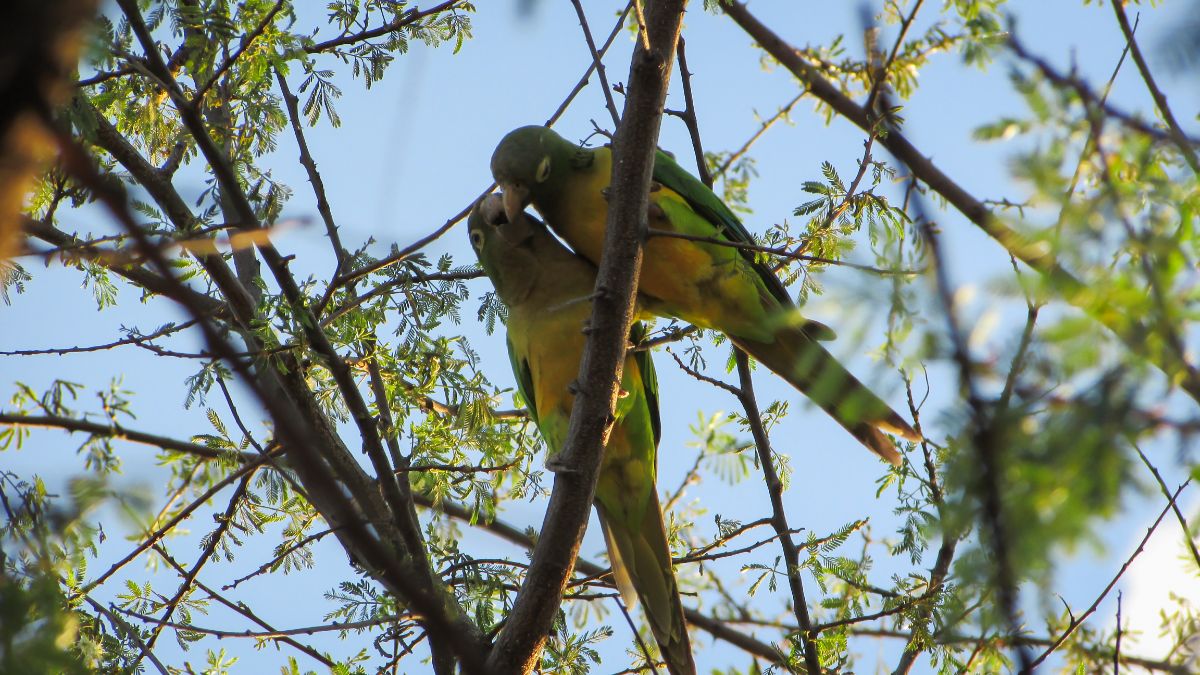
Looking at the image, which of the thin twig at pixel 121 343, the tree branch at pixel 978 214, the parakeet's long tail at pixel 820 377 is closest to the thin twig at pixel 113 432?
the thin twig at pixel 121 343

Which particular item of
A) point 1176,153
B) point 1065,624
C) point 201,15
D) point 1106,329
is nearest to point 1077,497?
point 1106,329

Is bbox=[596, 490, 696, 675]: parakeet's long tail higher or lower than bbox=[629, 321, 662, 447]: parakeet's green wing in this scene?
lower

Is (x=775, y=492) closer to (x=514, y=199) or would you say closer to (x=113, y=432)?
(x=514, y=199)

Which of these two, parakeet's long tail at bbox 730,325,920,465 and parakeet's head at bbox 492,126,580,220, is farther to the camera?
parakeet's head at bbox 492,126,580,220

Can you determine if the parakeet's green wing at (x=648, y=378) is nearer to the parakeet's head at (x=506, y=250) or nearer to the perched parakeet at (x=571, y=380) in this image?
the perched parakeet at (x=571, y=380)

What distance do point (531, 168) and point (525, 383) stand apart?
1.07 m

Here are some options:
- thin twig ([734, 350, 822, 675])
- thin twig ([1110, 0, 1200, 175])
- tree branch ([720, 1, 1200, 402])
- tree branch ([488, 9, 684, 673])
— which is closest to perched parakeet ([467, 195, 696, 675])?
thin twig ([734, 350, 822, 675])

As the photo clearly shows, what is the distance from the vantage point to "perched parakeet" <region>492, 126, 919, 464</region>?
13.9ft

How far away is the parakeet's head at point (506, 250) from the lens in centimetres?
472

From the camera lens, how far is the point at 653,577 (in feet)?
14.6

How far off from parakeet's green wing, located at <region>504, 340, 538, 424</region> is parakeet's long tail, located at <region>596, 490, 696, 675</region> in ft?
1.88

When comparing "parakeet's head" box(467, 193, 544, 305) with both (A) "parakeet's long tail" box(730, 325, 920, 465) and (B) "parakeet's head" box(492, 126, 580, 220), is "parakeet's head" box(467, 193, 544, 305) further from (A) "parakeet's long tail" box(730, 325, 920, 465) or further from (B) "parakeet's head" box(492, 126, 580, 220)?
(A) "parakeet's long tail" box(730, 325, 920, 465)

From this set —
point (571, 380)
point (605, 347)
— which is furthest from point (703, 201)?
point (605, 347)

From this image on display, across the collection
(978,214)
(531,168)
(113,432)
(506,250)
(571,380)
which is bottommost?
(113,432)
